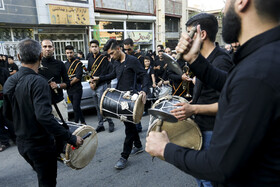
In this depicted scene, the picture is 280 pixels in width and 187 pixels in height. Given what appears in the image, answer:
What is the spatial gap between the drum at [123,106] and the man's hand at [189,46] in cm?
176

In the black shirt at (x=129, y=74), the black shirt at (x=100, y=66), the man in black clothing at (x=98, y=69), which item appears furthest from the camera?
the black shirt at (x=100, y=66)

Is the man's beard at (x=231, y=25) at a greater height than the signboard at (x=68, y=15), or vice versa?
the signboard at (x=68, y=15)

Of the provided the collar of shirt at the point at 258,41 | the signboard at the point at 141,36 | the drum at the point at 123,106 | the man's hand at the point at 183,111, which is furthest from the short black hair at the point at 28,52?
the signboard at the point at 141,36

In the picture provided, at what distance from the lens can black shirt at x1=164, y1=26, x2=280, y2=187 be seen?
2.46 feet

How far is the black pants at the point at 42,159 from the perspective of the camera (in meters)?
2.12

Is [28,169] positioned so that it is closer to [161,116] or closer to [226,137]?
[161,116]

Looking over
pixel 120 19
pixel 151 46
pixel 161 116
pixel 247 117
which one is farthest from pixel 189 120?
pixel 151 46

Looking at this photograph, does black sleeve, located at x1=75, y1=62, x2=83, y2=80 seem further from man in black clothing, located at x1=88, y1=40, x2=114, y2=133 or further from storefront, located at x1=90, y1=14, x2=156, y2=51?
storefront, located at x1=90, y1=14, x2=156, y2=51

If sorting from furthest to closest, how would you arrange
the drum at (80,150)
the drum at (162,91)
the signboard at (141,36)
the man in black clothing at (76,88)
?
the signboard at (141,36) → the drum at (162,91) → the man in black clothing at (76,88) → the drum at (80,150)

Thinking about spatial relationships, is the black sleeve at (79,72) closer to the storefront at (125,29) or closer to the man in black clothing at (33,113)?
the man in black clothing at (33,113)

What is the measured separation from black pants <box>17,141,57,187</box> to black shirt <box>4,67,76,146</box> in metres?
0.05

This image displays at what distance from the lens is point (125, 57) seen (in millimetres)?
3893

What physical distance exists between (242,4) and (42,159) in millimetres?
2175

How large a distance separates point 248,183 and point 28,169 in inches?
141
